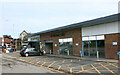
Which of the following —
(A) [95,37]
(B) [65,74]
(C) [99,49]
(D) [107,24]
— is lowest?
(B) [65,74]

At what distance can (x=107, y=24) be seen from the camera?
1584cm

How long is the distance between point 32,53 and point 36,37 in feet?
35.0

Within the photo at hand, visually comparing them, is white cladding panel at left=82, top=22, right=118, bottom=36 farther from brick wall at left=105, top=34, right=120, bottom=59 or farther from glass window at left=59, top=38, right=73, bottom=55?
glass window at left=59, top=38, right=73, bottom=55

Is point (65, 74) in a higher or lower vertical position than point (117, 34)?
lower

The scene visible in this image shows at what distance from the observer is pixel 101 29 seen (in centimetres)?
1653

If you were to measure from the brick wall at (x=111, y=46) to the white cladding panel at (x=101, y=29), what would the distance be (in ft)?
1.98

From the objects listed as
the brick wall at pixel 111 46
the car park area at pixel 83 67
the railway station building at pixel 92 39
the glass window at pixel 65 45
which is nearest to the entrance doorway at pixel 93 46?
the railway station building at pixel 92 39

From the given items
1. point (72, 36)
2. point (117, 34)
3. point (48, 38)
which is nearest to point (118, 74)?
point (117, 34)

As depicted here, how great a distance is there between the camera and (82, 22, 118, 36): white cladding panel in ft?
49.7

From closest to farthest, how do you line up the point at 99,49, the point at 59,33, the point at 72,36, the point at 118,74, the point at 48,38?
the point at 118,74
the point at 99,49
the point at 72,36
the point at 59,33
the point at 48,38

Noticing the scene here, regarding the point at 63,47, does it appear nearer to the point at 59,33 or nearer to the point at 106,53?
the point at 59,33

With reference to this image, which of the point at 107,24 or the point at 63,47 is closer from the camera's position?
the point at 107,24

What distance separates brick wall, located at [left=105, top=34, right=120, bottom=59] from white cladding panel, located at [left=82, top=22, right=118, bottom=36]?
1.98 feet

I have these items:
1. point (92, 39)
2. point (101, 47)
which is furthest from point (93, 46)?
point (101, 47)
